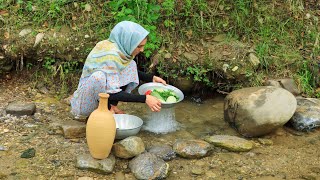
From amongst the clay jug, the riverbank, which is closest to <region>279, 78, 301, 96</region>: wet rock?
the riverbank

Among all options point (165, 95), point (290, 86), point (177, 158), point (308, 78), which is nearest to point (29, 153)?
point (177, 158)

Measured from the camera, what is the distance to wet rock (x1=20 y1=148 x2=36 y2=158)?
3.49 meters

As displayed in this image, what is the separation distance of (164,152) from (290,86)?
6.85 ft

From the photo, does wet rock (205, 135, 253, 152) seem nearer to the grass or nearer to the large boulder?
the large boulder

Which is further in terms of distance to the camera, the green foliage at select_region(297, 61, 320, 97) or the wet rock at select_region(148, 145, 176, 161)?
the green foliage at select_region(297, 61, 320, 97)

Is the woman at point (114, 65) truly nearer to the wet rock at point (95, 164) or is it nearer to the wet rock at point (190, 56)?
the wet rock at point (95, 164)

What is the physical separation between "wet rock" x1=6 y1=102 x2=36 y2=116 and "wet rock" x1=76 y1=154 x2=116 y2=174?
1118 millimetres

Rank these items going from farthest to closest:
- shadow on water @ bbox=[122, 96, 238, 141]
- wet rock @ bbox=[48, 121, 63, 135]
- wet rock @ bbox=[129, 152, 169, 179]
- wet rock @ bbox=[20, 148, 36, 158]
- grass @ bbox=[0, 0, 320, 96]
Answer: grass @ bbox=[0, 0, 320, 96] → shadow on water @ bbox=[122, 96, 238, 141] → wet rock @ bbox=[48, 121, 63, 135] → wet rock @ bbox=[20, 148, 36, 158] → wet rock @ bbox=[129, 152, 169, 179]

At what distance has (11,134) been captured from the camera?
386cm

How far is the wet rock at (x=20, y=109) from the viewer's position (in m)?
4.20

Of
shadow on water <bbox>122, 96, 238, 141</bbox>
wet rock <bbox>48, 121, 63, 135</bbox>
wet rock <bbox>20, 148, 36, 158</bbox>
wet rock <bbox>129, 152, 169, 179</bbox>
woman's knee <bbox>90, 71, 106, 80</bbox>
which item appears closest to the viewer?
wet rock <bbox>129, 152, 169, 179</bbox>

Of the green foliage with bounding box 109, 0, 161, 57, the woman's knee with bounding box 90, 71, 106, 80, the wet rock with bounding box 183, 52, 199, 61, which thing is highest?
the green foliage with bounding box 109, 0, 161, 57

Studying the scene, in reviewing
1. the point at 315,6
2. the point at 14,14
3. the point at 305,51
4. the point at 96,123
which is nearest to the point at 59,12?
the point at 14,14

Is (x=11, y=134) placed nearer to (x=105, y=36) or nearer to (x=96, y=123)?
(x=96, y=123)
